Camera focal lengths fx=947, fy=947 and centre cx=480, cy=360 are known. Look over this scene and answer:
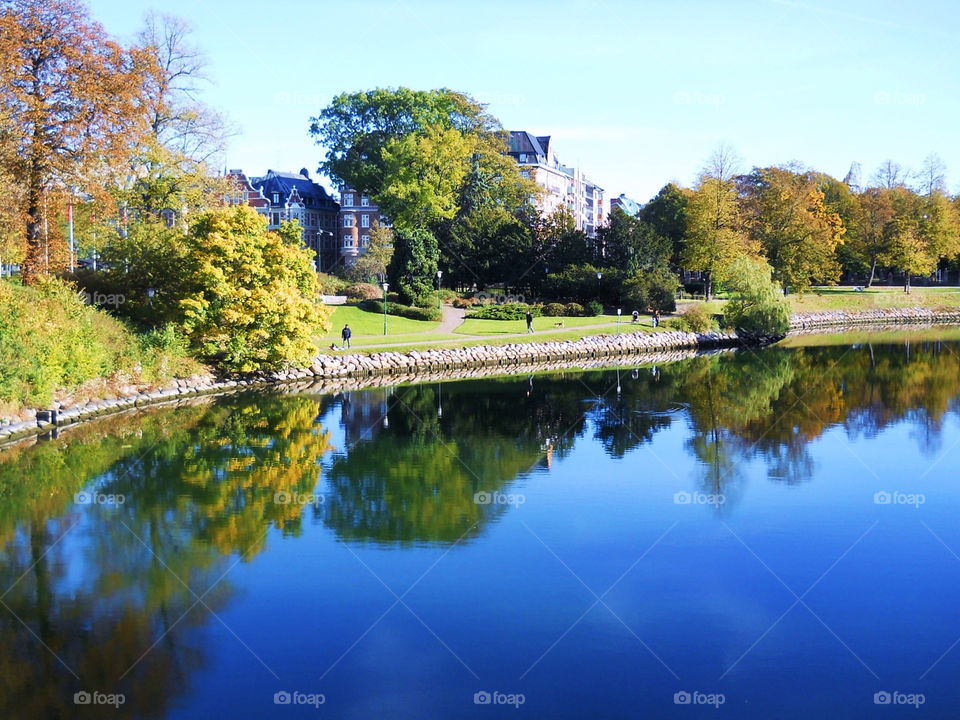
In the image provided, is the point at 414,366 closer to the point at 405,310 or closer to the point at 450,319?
the point at 405,310

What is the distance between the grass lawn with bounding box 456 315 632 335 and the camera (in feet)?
213

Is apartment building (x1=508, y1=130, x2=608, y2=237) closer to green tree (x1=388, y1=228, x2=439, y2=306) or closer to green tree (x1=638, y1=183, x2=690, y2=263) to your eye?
green tree (x1=638, y1=183, x2=690, y2=263)

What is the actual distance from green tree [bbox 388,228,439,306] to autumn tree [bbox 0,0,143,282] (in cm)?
3037

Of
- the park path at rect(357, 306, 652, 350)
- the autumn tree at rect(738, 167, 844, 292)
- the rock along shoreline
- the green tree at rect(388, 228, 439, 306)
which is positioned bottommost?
the rock along shoreline

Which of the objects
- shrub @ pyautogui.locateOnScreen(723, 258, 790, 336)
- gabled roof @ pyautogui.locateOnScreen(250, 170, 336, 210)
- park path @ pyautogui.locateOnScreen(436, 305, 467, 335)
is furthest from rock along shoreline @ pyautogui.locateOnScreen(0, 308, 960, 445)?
gabled roof @ pyautogui.locateOnScreen(250, 170, 336, 210)

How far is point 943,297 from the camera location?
104000 mm

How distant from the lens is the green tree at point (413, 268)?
236 ft

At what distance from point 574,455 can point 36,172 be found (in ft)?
90.2

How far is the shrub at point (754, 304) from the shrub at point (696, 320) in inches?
88.1

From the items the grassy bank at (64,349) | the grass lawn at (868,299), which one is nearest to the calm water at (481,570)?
the grassy bank at (64,349)

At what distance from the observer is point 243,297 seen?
45.2 m

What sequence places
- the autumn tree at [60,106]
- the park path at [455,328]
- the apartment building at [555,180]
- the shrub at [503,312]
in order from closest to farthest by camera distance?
the autumn tree at [60,106] → the park path at [455,328] → the shrub at [503,312] → the apartment building at [555,180]

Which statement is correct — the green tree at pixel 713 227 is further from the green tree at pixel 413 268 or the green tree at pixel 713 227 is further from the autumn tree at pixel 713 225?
the green tree at pixel 413 268

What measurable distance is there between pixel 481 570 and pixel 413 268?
5553 cm
